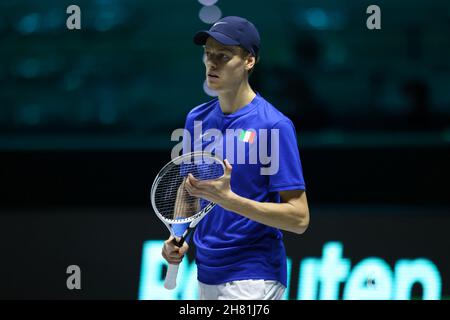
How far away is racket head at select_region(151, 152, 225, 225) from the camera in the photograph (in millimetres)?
2816

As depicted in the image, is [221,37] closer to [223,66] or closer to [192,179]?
[223,66]

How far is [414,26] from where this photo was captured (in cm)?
580

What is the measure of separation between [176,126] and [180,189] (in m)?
2.79

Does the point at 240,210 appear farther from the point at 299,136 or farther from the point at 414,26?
the point at 414,26

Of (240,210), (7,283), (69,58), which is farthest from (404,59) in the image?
(240,210)

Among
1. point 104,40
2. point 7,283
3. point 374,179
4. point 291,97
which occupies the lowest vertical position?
point 7,283

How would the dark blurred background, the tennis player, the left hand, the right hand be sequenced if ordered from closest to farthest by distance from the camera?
1. the left hand
2. the tennis player
3. the right hand
4. the dark blurred background

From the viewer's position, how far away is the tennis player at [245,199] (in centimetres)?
280

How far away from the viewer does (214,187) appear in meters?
2.63

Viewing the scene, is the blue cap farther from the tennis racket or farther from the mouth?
the tennis racket

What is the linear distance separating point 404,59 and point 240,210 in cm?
331

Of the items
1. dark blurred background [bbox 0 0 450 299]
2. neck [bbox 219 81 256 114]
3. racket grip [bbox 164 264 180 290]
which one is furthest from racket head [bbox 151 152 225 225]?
dark blurred background [bbox 0 0 450 299]

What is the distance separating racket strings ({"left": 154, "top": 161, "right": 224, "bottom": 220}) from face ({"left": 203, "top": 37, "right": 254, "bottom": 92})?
28 cm

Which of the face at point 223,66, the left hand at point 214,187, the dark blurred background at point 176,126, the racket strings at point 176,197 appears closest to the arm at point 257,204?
the left hand at point 214,187
